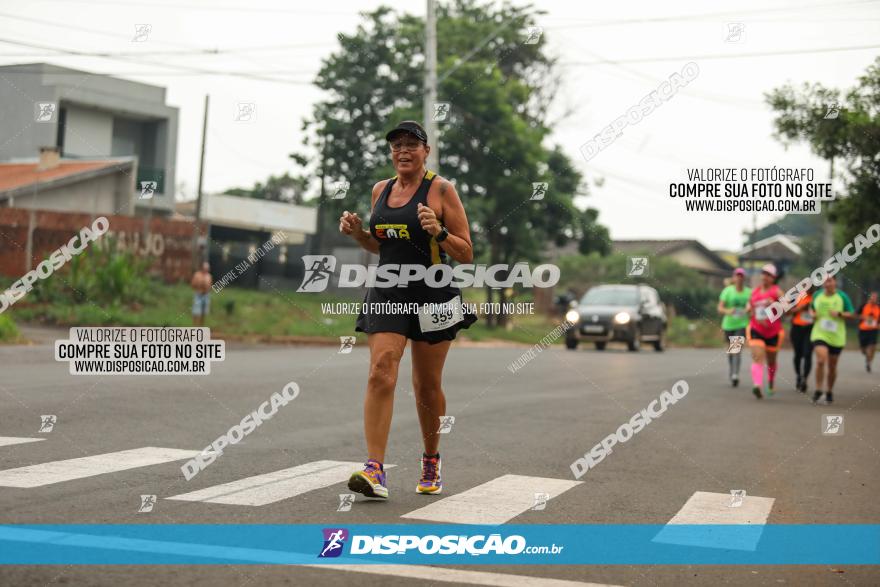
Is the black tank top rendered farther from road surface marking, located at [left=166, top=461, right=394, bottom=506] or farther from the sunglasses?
road surface marking, located at [left=166, top=461, right=394, bottom=506]

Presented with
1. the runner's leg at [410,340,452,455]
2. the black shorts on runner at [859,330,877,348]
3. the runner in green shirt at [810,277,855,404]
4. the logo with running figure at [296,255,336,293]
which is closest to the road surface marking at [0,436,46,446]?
the runner's leg at [410,340,452,455]

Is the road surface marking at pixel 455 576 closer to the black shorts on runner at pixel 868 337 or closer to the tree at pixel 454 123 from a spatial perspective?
the black shorts on runner at pixel 868 337

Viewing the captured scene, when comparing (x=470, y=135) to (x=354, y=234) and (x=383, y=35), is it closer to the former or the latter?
(x=383, y=35)

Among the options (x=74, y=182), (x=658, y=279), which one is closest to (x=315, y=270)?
(x=74, y=182)

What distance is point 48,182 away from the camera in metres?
33.1

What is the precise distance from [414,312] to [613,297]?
2391cm

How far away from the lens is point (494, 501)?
6.10m

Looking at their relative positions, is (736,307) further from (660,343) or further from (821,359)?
(660,343)

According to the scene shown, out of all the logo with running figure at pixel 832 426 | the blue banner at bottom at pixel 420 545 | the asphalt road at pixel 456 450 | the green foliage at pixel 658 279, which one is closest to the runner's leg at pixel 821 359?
the asphalt road at pixel 456 450

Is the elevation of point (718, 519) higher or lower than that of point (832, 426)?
higher

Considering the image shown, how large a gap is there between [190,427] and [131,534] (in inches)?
174

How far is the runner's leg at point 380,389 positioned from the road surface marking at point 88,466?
176 centimetres

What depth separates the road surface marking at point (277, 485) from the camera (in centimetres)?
587

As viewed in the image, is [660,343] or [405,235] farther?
[660,343]
